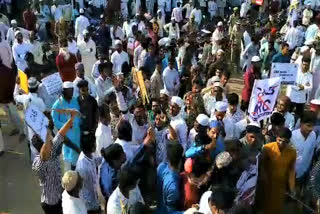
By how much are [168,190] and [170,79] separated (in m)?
3.84

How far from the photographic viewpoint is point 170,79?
7668mm

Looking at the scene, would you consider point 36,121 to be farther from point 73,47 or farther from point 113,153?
point 73,47

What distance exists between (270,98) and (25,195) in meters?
3.47

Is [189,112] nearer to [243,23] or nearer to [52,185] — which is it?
[52,185]

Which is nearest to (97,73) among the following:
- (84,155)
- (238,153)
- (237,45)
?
(84,155)

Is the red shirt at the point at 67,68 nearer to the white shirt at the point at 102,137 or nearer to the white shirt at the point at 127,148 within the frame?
the white shirt at the point at 102,137

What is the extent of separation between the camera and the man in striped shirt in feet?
13.9

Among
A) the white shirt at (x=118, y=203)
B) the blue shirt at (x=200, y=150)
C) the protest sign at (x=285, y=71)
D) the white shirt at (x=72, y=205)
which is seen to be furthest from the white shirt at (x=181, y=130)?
the protest sign at (x=285, y=71)

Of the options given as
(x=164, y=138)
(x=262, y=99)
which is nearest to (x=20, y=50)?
(x=164, y=138)

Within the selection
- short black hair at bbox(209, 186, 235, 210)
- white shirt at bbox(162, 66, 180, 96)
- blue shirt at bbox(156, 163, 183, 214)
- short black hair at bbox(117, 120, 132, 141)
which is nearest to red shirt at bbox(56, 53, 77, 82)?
white shirt at bbox(162, 66, 180, 96)

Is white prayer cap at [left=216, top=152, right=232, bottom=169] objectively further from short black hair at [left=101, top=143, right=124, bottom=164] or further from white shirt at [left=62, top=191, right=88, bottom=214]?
white shirt at [left=62, top=191, right=88, bottom=214]

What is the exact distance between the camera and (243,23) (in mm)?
11672

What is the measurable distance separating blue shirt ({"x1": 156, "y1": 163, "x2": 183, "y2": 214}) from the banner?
1674mm

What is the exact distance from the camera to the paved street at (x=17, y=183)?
5.89 m
